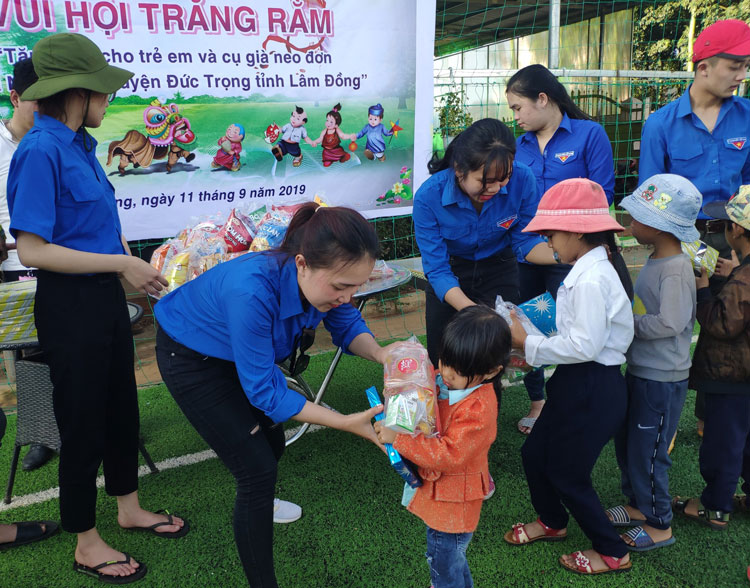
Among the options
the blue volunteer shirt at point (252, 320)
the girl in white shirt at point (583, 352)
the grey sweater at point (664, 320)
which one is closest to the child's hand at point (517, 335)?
the girl in white shirt at point (583, 352)

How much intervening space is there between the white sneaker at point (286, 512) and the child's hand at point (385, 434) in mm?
1221

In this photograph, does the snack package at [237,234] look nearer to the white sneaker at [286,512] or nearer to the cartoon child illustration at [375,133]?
the white sneaker at [286,512]

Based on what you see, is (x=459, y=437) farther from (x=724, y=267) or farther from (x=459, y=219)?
(x=724, y=267)

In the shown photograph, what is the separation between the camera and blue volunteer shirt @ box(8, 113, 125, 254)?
6.36 feet

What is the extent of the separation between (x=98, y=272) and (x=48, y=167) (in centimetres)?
39

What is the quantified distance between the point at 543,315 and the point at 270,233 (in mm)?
1249

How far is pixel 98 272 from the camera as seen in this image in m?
2.10

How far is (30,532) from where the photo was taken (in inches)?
103

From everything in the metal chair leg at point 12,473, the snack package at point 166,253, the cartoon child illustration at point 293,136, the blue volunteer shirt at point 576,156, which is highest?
the cartoon child illustration at point 293,136

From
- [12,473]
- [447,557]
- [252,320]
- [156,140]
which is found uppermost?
[156,140]

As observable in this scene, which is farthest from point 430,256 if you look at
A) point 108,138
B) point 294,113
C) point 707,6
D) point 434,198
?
point 707,6

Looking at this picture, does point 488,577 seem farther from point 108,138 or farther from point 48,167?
point 108,138

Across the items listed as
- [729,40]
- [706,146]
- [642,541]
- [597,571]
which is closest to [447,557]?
[597,571]

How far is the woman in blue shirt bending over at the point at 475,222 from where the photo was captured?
2.40 meters
